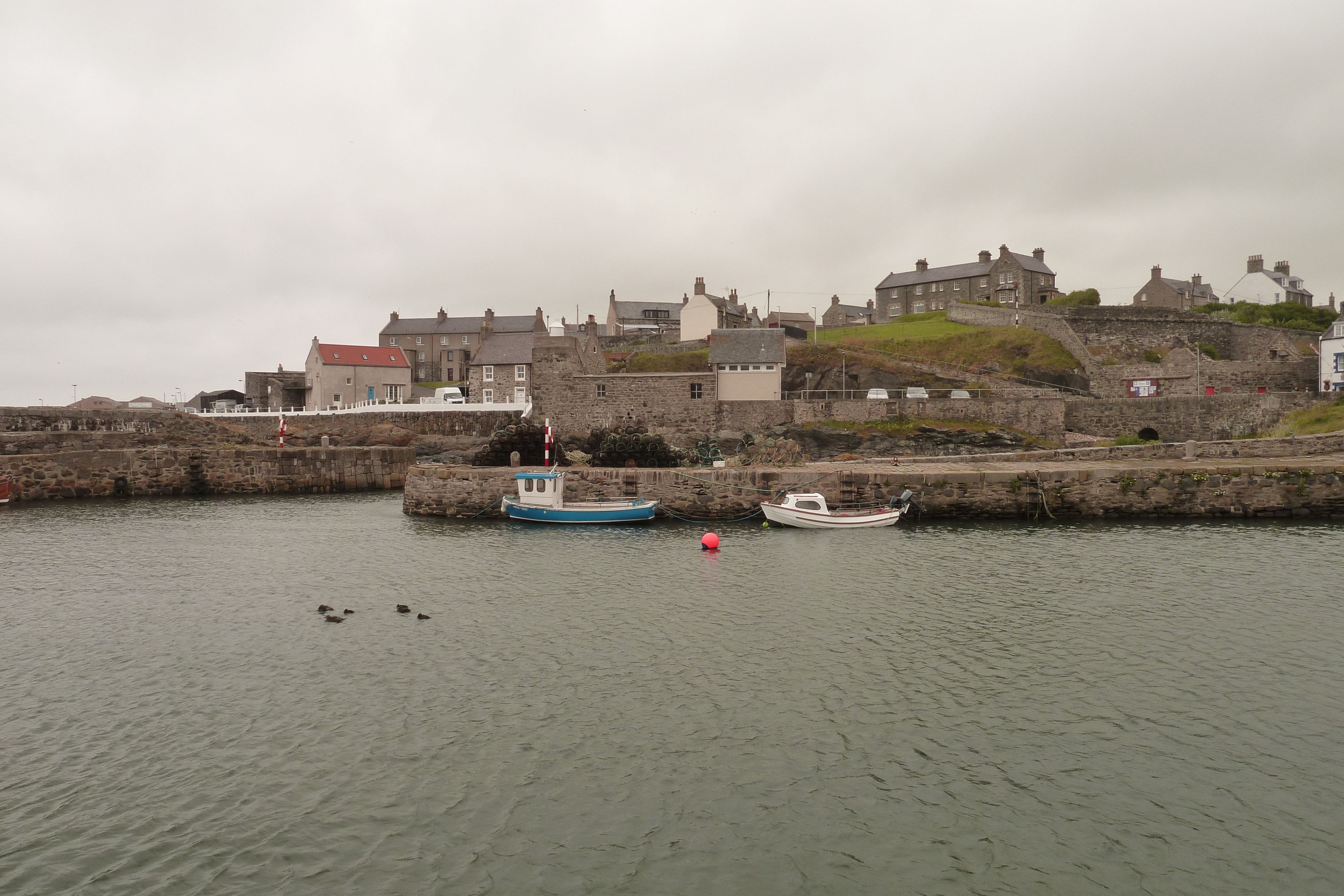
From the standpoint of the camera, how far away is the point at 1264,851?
7125 mm

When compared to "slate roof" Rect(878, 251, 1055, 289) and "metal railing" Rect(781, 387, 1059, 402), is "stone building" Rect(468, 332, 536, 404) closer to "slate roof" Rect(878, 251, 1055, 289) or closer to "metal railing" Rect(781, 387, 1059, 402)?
"metal railing" Rect(781, 387, 1059, 402)

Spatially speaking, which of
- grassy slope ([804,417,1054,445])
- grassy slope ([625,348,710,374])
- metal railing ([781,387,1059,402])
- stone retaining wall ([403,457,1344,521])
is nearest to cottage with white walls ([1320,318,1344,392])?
metal railing ([781,387,1059,402])

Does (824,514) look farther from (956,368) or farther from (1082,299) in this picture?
(1082,299)

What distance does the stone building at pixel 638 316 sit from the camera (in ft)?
303

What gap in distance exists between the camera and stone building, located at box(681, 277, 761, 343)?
70.2m

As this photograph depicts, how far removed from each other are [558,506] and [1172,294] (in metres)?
71.3

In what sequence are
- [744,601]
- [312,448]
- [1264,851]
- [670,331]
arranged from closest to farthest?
[1264,851] → [744,601] → [312,448] → [670,331]

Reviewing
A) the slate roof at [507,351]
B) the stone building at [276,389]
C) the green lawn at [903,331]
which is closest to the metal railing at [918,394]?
the green lawn at [903,331]

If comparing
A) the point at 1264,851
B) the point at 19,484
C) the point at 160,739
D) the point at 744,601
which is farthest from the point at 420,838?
the point at 19,484

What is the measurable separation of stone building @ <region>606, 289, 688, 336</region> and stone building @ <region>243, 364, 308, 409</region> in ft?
113

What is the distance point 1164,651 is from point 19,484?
46.3 metres

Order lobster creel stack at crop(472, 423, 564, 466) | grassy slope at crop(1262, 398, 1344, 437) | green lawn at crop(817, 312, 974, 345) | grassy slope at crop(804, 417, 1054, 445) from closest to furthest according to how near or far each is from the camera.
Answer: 1. lobster creel stack at crop(472, 423, 564, 466)
2. grassy slope at crop(1262, 398, 1344, 437)
3. grassy slope at crop(804, 417, 1054, 445)
4. green lawn at crop(817, 312, 974, 345)

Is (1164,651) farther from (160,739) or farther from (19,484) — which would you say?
(19,484)

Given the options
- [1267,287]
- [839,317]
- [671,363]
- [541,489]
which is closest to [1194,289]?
[1267,287]
